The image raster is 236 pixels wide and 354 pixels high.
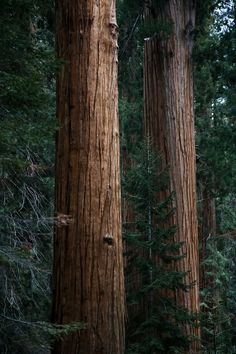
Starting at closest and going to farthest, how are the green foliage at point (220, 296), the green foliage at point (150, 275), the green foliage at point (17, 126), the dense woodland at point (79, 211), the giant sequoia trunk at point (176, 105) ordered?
1. the green foliage at point (17, 126)
2. the dense woodland at point (79, 211)
3. the green foliage at point (150, 275)
4. the giant sequoia trunk at point (176, 105)
5. the green foliage at point (220, 296)

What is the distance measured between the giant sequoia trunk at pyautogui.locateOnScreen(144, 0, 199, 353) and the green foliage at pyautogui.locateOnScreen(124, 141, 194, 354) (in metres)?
1.67

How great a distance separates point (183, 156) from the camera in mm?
7422

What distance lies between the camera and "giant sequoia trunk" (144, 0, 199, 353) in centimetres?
727

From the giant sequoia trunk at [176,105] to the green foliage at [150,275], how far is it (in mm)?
1671

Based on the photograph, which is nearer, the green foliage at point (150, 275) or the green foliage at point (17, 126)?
the green foliage at point (17, 126)

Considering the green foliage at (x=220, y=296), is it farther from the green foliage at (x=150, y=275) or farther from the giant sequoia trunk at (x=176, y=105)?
the green foliage at (x=150, y=275)

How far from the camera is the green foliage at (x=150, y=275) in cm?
510

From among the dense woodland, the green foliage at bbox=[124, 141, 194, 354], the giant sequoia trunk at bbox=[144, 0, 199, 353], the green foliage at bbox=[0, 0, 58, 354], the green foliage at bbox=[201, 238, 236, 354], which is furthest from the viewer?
the green foliage at bbox=[201, 238, 236, 354]

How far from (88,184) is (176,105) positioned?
3.65 metres

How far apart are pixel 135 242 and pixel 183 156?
2.49 m

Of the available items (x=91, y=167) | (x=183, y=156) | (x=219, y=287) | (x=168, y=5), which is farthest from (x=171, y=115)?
(x=219, y=287)

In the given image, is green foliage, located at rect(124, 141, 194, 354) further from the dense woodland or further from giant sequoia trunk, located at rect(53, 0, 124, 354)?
giant sequoia trunk, located at rect(53, 0, 124, 354)

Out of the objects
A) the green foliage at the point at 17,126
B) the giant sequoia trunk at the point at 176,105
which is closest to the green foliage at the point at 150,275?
the green foliage at the point at 17,126

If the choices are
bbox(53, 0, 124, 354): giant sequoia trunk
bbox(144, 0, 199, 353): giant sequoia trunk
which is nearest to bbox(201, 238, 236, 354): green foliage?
bbox(144, 0, 199, 353): giant sequoia trunk
